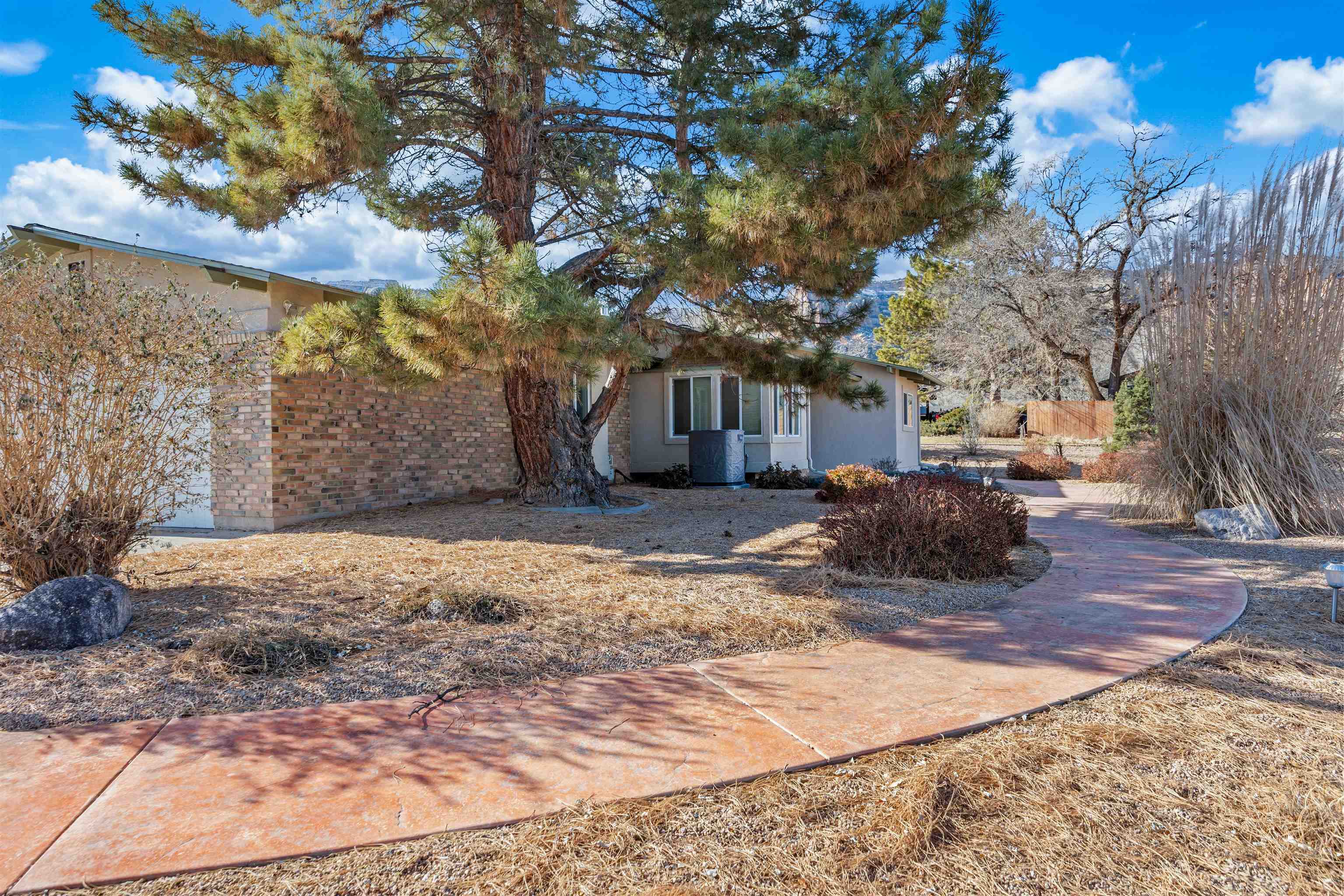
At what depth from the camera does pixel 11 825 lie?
6.29 feet

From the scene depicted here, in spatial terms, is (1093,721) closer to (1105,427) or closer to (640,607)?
(640,607)

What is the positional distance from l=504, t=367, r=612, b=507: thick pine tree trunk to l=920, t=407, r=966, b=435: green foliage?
23116 millimetres

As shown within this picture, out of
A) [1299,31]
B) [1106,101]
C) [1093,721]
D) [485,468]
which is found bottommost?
[1093,721]

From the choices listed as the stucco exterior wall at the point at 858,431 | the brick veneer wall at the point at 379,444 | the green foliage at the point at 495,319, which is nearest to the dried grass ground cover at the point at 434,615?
the brick veneer wall at the point at 379,444

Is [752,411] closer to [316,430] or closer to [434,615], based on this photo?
[316,430]

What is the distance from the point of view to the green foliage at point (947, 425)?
29.7 m

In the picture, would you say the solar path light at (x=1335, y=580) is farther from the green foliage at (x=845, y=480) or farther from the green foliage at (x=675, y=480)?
the green foliage at (x=675, y=480)

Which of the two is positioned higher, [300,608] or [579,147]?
[579,147]

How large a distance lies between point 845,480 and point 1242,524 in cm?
439

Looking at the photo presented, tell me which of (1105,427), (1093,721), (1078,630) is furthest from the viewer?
(1105,427)

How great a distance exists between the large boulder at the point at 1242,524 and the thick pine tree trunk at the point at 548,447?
6.26 metres

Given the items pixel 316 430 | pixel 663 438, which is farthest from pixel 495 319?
pixel 663 438

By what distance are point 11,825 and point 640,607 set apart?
269 cm

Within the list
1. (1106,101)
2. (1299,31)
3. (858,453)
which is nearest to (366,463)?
(858,453)
